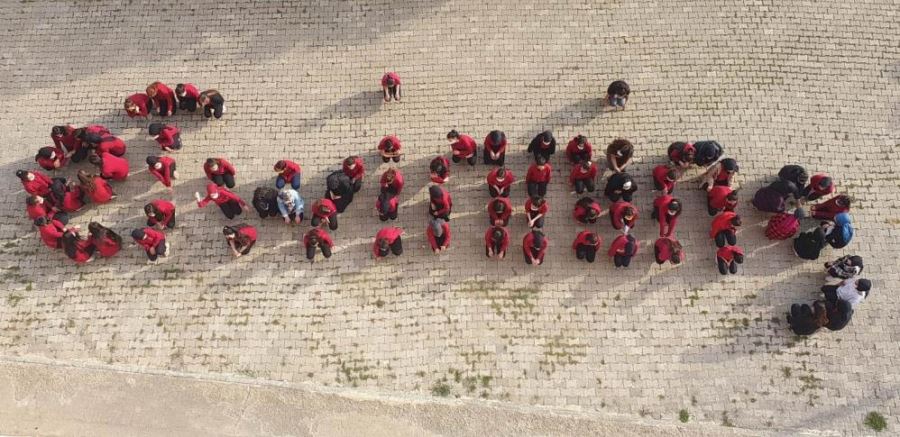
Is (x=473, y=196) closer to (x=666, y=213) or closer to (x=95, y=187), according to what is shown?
(x=666, y=213)

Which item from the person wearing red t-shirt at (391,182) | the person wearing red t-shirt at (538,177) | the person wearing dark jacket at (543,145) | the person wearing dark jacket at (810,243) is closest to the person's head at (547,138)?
the person wearing dark jacket at (543,145)

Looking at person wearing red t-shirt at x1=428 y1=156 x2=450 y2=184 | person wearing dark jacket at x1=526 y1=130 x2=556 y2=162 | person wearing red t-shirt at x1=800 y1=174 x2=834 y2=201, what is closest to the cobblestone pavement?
person wearing dark jacket at x1=526 y1=130 x2=556 y2=162

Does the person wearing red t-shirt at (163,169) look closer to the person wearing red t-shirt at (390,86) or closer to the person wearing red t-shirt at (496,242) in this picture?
the person wearing red t-shirt at (390,86)

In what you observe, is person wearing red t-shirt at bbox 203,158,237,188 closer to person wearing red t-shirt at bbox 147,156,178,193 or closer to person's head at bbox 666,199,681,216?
person wearing red t-shirt at bbox 147,156,178,193

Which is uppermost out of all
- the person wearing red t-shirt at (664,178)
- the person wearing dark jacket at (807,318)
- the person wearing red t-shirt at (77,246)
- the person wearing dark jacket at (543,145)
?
the person wearing dark jacket at (543,145)

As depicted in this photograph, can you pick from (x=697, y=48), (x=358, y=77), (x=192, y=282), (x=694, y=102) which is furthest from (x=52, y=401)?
(x=697, y=48)

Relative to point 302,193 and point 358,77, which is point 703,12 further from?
point 302,193

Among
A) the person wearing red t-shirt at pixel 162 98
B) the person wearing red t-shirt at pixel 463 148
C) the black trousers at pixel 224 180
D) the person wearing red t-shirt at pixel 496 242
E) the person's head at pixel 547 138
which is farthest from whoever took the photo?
the person wearing red t-shirt at pixel 162 98

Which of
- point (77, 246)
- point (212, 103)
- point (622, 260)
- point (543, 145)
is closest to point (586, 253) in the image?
point (622, 260)
